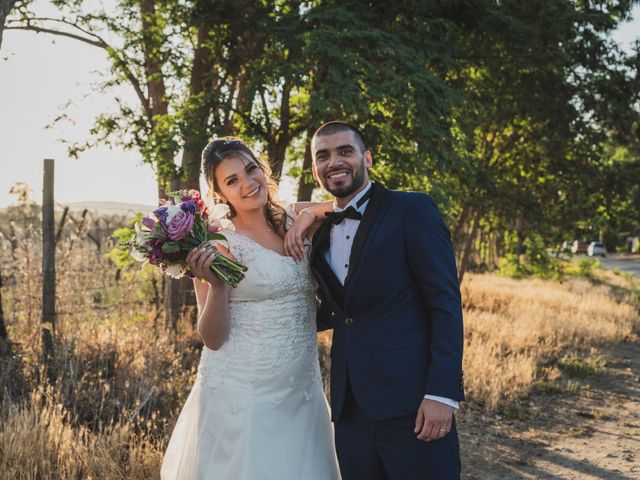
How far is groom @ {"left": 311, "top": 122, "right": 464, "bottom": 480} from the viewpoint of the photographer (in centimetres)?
277

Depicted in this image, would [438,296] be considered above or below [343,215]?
below

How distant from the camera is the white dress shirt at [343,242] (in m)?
3.02

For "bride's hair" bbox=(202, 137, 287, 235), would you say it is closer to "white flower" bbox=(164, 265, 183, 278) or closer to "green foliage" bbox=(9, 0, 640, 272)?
"white flower" bbox=(164, 265, 183, 278)

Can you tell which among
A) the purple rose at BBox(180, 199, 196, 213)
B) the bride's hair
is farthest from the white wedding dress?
the purple rose at BBox(180, 199, 196, 213)

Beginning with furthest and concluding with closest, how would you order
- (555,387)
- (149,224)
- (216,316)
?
(555,387)
(216,316)
(149,224)

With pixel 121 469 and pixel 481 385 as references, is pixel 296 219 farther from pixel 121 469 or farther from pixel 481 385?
pixel 481 385

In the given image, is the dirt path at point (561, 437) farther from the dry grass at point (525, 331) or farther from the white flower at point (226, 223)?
the white flower at point (226, 223)

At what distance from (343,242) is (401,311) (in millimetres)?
466

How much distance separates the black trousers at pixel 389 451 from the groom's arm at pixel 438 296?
0.25m

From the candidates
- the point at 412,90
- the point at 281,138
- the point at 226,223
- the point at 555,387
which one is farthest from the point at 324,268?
the point at 281,138

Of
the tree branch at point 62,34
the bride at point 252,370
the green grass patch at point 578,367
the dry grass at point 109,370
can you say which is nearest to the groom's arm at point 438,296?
the bride at point 252,370

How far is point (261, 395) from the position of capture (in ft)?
10.7

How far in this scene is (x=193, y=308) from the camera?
9031 millimetres

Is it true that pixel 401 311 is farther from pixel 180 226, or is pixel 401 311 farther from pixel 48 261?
pixel 48 261
